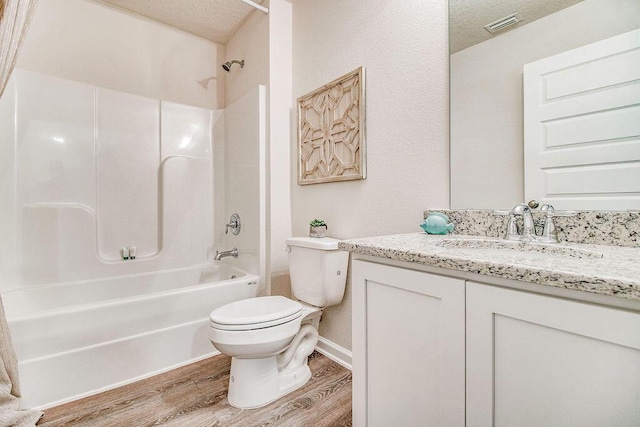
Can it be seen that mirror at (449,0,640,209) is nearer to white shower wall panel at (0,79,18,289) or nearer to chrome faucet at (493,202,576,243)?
chrome faucet at (493,202,576,243)

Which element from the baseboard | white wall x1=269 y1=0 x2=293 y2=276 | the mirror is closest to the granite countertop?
the mirror

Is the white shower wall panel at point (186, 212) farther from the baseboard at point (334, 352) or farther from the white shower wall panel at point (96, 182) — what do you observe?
the baseboard at point (334, 352)

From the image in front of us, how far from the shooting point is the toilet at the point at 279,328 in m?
1.32

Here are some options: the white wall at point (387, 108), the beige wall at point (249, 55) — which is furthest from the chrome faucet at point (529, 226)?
the beige wall at point (249, 55)

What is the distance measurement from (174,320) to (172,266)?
2.69 ft

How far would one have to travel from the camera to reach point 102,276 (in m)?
2.16

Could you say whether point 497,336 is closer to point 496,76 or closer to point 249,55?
point 496,76

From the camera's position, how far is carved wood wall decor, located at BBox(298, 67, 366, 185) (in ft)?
5.43

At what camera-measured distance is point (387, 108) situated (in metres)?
1.51

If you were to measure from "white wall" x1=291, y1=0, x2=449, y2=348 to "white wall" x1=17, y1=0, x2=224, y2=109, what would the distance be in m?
1.27

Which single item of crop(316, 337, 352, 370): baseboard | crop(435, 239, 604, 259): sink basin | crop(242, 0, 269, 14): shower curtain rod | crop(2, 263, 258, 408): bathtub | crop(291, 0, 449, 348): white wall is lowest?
crop(316, 337, 352, 370): baseboard

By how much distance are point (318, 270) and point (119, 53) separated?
2398 millimetres

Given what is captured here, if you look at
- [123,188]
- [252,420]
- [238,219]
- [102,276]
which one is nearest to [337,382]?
[252,420]

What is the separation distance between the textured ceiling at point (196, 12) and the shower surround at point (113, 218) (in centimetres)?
70
